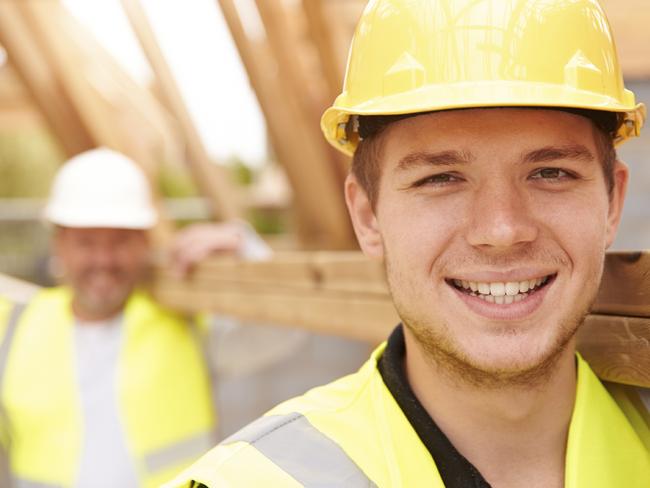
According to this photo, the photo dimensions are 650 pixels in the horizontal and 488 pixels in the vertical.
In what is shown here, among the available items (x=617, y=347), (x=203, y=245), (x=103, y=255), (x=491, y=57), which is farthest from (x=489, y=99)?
(x=103, y=255)

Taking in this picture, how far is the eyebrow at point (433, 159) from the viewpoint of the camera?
1.36 meters

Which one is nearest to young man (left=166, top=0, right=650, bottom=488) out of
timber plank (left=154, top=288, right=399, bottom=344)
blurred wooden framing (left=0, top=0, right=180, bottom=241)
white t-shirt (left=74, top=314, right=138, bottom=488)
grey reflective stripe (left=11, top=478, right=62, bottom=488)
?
timber plank (left=154, top=288, right=399, bottom=344)

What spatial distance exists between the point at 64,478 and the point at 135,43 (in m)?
2.31

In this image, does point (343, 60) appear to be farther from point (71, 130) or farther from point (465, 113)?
point (465, 113)

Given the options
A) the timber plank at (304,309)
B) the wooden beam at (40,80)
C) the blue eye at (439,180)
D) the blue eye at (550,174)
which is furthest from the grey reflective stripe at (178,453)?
the blue eye at (550,174)

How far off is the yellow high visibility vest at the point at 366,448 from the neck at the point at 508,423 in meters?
0.05

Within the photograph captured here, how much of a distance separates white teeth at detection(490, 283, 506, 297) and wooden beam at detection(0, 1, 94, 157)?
370cm

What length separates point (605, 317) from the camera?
159cm

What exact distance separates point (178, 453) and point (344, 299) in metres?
1.29

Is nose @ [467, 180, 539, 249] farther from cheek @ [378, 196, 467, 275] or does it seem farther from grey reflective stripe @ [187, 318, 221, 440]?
grey reflective stripe @ [187, 318, 221, 440]

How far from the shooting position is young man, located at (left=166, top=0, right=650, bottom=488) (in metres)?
1.34

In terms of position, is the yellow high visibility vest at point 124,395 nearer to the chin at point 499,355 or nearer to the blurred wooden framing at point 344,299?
the blurred wooden framing at point 344,299

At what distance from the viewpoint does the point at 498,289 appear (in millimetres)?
1385

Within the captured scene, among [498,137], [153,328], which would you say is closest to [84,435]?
[153,328]
